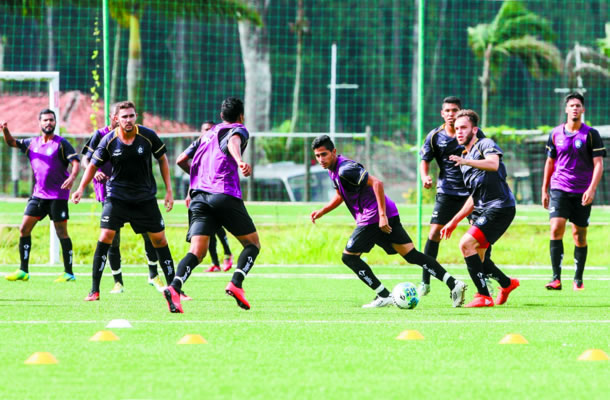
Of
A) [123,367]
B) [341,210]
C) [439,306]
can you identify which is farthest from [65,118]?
[123,367]

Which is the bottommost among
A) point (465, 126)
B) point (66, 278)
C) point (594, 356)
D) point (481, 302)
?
point (66, 278)

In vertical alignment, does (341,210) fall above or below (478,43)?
below

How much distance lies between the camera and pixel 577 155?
11891mm

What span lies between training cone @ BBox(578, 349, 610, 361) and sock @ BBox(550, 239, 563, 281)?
550 cm

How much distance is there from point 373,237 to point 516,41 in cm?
5037

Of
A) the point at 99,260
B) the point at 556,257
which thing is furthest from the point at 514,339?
the point at 556,257

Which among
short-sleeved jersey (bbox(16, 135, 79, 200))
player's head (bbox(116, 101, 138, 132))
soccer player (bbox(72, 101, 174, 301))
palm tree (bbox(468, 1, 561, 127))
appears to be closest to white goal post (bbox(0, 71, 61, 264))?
short-sleeved jersey (bbox(16, 135, 79, 200))

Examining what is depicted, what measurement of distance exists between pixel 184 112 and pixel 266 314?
4356cm

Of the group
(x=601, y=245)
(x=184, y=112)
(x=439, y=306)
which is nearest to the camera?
(x=439, y=306)

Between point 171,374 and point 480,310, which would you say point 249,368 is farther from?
point 480,310

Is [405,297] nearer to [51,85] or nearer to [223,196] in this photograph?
[223,196]

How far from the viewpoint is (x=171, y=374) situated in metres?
5.96

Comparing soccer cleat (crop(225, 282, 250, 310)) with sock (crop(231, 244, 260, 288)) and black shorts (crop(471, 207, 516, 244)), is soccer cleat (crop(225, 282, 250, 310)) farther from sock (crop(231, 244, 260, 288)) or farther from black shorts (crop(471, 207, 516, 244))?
black shorts (crop(471, 207, 516, 244))

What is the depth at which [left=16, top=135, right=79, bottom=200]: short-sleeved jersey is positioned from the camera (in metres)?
12.8
